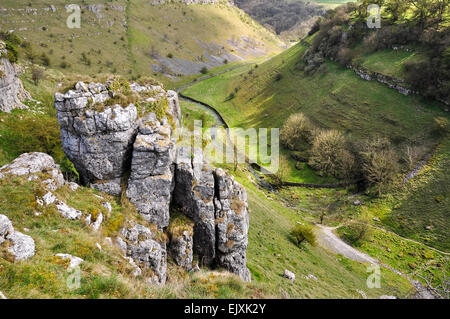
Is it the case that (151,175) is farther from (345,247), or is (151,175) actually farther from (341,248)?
(345,247)

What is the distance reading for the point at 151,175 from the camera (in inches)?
695

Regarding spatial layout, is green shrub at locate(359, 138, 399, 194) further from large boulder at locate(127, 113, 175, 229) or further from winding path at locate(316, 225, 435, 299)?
large boulder at locate(127, 113, 175, 229)

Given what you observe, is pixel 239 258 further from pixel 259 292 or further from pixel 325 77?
pixel 325 77

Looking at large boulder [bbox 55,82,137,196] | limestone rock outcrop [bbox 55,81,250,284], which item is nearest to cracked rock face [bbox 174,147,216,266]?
limestone rock outcrop [bbox 55,81,250,284]

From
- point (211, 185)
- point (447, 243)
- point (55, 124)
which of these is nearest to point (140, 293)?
point (211, 185)

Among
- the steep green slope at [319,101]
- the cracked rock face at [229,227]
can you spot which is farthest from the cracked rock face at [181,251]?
the steep green slope at [319,101]

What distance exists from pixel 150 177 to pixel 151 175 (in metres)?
0.18

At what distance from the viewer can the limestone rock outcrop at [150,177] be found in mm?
16422

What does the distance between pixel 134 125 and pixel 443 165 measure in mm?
57121

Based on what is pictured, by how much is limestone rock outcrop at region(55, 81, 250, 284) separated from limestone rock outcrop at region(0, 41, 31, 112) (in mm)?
16149

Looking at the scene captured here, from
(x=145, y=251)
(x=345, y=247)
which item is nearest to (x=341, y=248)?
(x=345, y=247)

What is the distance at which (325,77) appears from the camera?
8062cm

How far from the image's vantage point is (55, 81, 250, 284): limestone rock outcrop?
1642 cm

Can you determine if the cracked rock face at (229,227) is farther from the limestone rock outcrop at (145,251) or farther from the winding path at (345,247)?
the winding path at (345,247)
